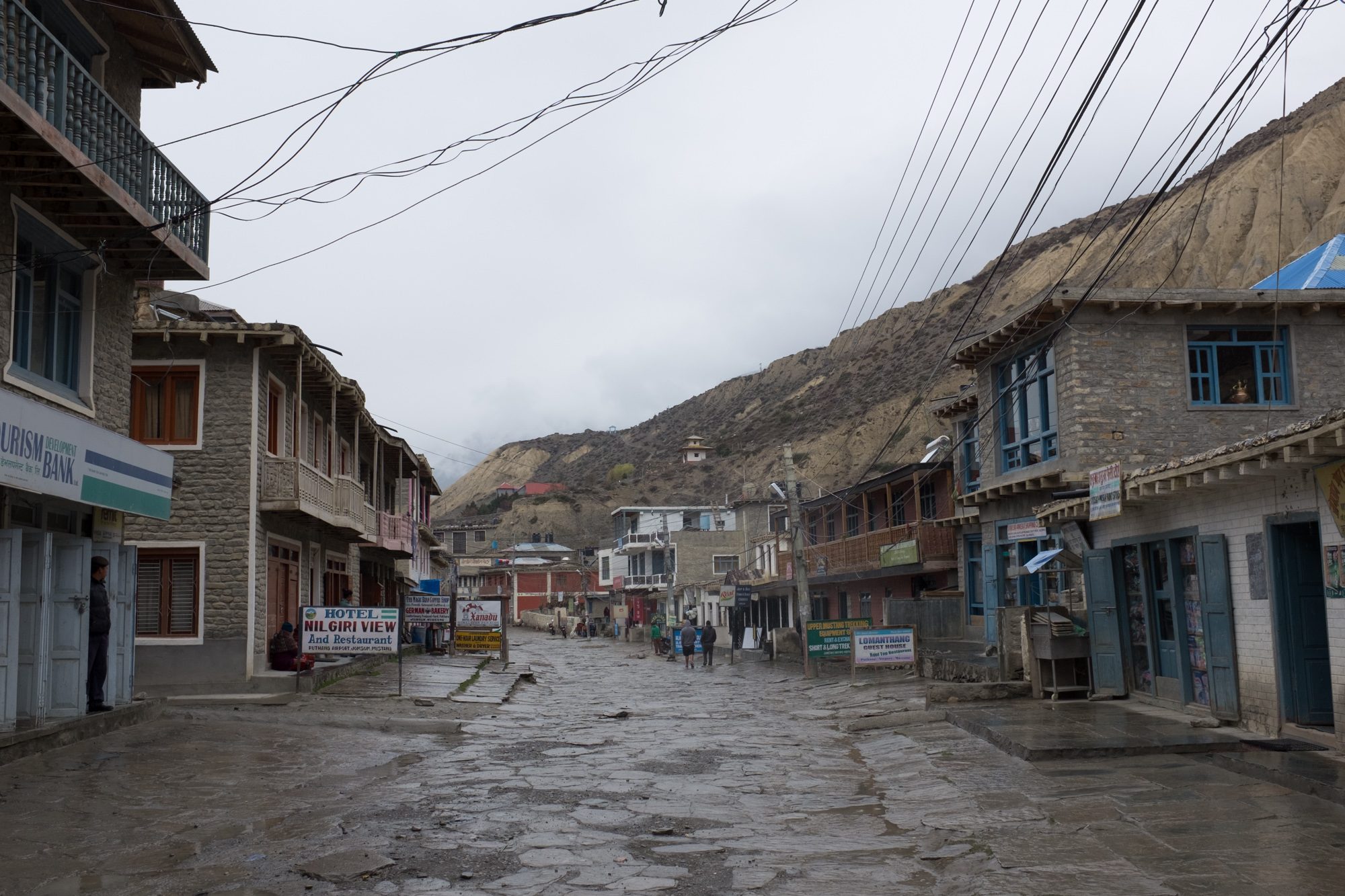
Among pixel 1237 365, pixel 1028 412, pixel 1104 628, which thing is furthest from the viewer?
pixel 1028 412

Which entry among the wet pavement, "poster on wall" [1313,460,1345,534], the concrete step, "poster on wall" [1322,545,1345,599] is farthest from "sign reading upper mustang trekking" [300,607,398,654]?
"poster on wall" [1313,460,1345,534]

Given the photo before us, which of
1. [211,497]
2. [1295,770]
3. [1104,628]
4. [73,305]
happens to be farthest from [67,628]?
[1104,628]

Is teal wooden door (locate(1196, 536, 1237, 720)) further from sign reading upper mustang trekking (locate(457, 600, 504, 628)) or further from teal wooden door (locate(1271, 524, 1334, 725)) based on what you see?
sign reading upper mustang trekking (locate(457, 600, 504, 628))

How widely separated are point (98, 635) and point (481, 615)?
19.0 m

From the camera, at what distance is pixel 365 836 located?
847 centimetres

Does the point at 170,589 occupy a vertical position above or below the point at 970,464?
below

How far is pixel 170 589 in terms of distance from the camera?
20859mm

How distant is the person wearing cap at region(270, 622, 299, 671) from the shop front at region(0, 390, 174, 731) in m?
6.18

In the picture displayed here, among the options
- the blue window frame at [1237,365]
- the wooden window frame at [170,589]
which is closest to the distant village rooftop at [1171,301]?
the blue window frame at [1237,365]

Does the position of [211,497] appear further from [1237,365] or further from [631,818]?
[1237,365]

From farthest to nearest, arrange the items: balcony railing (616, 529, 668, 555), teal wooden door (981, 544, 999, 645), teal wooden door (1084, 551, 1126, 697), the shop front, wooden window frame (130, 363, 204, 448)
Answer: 1. balcony railing (616, 529, 668, 555)
2. teal wooden door (981, 544, 999, 645)
3. wooden window frame (130, 363, 204, 448)
4. teal wooden door (1084, 551, 1126, 697)
5. the shop front

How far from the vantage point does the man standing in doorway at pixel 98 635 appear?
13.9 meters

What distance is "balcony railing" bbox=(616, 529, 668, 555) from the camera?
263ft

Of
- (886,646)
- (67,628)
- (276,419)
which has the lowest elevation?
(886,646)
